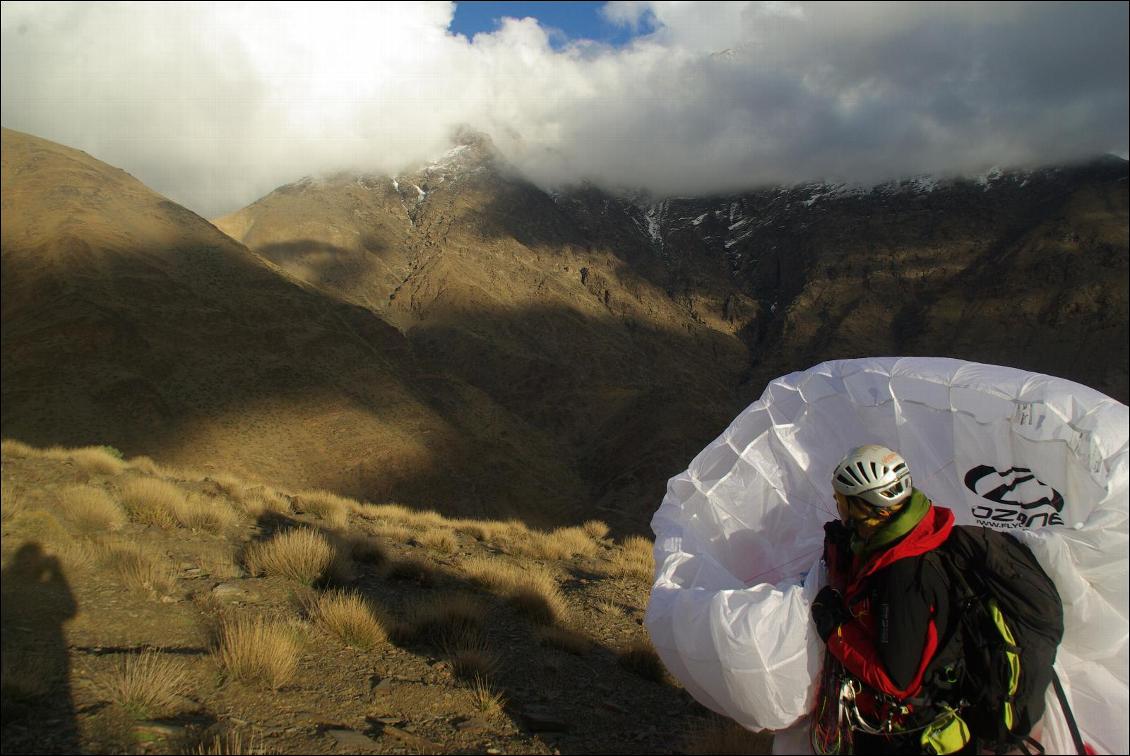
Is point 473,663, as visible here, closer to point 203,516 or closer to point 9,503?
point 203,516

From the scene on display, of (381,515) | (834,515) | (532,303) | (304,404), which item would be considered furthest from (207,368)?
(532,303)

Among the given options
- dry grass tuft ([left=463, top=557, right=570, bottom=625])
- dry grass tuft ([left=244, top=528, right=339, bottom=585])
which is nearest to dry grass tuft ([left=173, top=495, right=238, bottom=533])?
dry grass tuft ([left=244, top=528, right=339, bottom=585])

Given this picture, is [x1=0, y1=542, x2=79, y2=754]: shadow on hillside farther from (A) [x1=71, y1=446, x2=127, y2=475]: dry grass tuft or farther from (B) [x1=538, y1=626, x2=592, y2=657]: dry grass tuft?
(A) [x1=71, y1=446, x2=127, y2=475]: dry grass tuft

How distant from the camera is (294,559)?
6754 millimetres

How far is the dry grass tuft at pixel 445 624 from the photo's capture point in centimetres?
575

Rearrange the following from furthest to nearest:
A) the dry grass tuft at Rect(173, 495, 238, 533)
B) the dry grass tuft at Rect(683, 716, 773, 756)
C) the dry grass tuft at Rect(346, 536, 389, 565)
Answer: the dry grass tuft at Rect(346, 536, 389, 565) < the dry grass tuft at Rect(173, 495, 238, 533) < the dry grass tuft at Rect(683, 716, 773, 756)

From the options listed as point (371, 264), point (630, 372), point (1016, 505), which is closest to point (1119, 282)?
point (630, 372)

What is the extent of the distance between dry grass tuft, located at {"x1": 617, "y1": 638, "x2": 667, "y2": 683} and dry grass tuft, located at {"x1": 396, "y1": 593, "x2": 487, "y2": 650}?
1.36 meters

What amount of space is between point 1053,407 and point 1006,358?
9077cm

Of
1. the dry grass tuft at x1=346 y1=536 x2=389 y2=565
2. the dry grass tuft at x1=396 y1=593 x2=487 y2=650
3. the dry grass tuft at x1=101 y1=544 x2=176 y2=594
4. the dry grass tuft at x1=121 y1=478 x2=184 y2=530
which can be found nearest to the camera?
the dry grass tuft at x1=101 y1=544 x2=176 y2=594

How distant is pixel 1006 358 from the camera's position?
80.2 metres

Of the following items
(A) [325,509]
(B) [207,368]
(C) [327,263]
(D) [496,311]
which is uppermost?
(C) [327,263]

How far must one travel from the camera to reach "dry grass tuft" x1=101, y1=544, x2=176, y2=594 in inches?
219

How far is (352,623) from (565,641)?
206 cm
